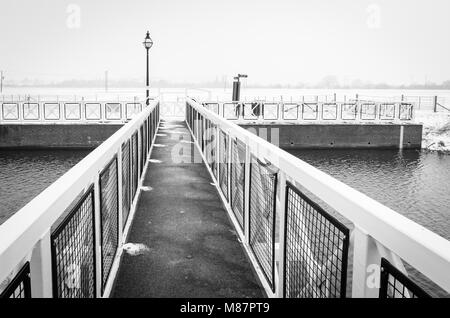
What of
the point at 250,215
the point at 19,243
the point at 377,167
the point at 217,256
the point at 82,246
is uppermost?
the point at 19,243

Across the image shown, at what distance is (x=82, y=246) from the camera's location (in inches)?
113

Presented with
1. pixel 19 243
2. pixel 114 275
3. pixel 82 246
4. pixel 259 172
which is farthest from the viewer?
pixel 259 172

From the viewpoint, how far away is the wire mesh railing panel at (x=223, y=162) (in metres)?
6.76

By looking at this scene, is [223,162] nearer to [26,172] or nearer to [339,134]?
[26,172]

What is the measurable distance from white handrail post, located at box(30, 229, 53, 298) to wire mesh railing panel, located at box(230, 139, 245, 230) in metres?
3.33

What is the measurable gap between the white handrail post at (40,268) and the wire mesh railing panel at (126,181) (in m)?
3.19

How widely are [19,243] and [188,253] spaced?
119 inches

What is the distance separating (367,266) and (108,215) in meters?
2.58

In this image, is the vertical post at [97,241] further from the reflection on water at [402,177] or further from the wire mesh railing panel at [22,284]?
the reflection on water at [402,177]

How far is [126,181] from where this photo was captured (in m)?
5.56

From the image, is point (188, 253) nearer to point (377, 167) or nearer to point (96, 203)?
point (96, 203)

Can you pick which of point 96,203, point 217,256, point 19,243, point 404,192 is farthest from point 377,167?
point 19,243

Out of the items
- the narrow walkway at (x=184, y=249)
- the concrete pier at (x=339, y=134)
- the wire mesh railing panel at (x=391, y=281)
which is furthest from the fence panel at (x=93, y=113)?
the wire mesh railing panel at (x=391, y=281)
